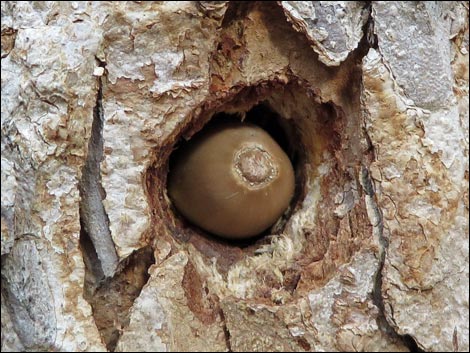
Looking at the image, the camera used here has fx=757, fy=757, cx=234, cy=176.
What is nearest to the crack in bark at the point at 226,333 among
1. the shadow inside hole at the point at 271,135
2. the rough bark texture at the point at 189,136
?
the rough bark texture at the point at 189,136

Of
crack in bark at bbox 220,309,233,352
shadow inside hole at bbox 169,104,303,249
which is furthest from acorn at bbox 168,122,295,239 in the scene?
crack in bark at bbox 220,309,233,352

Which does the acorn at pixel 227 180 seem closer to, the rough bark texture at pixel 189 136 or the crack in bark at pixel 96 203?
the rough bark texture at pixel 189 136

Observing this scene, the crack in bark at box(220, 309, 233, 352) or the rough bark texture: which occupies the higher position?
the rough bark texture

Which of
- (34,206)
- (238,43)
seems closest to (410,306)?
(238,43)

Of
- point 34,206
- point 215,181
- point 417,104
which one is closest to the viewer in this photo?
point 34,206

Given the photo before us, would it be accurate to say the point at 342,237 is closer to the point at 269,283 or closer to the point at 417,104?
the point at 269,283

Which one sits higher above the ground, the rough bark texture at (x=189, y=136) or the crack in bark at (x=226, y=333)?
the rough bark texture at (x=189, y=136)

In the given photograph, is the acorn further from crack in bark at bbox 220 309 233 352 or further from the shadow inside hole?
crack in bark at bbox 220 309 233 352
